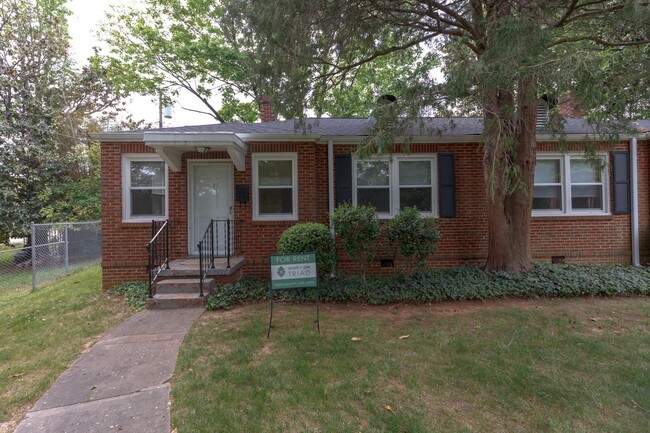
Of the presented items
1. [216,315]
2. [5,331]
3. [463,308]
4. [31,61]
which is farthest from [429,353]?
[31,61]

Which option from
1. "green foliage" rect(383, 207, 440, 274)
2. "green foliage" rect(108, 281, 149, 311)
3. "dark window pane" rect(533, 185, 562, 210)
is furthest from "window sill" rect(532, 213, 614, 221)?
"green foliage" rect(108, 281, 149, 311)

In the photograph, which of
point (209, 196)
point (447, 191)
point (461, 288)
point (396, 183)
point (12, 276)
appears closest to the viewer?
point (461, 288)

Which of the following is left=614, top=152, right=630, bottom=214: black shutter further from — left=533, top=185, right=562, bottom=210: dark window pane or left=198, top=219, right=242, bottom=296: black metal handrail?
left=198, top=219, right=242, bottom=296: black metal handrail

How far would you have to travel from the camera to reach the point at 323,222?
24.7 feet

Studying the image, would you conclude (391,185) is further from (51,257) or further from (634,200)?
(51,257)

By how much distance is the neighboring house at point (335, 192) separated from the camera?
6.90m

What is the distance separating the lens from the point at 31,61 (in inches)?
547

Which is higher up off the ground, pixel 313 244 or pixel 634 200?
pixel 634 200

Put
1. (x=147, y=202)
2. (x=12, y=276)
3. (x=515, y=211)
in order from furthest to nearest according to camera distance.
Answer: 1. (x=12, y=276)
2. (x=147, y=202)
3. (x=515, y=211)

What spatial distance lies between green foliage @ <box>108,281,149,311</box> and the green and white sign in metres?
2.85

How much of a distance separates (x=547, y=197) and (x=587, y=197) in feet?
3.31

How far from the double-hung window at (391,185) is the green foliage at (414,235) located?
1491 millimetres

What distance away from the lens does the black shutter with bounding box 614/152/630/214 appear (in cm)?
766

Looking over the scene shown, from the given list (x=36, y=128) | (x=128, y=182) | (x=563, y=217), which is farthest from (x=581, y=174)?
(x=36, y=128)
